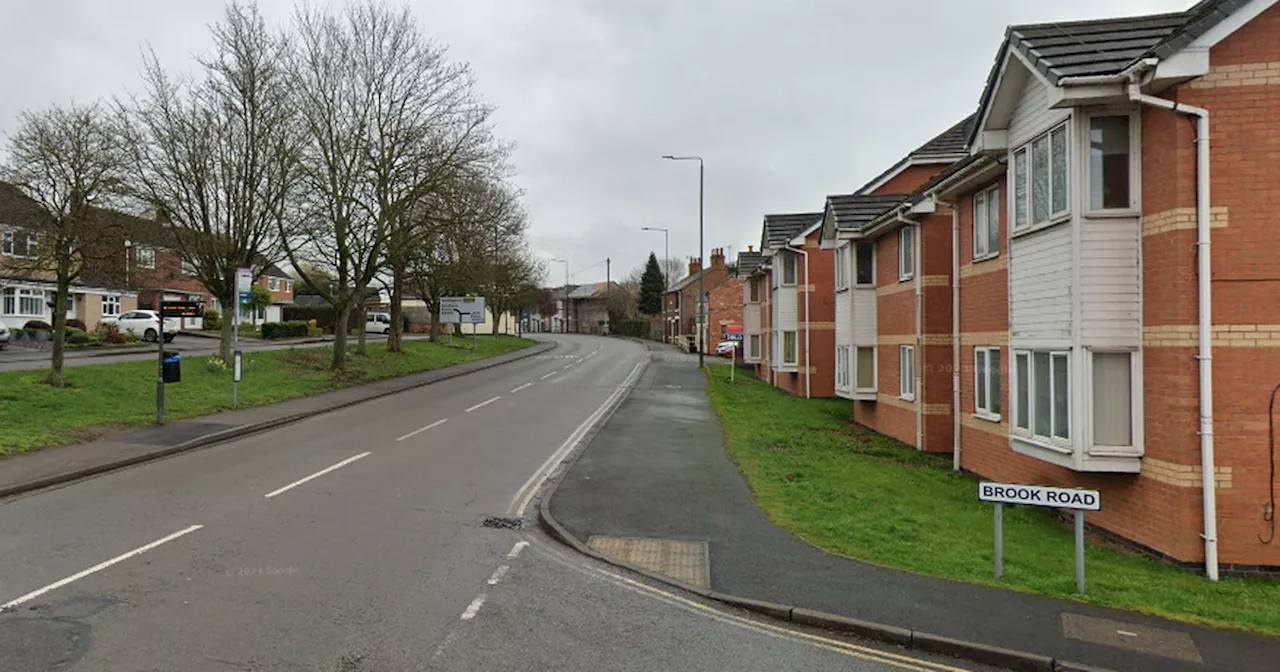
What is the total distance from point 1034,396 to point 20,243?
26.4m

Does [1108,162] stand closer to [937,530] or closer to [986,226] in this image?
[986,226]

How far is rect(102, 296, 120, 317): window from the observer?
4715 cm

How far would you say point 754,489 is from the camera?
11.9 m

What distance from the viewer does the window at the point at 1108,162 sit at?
9.53 m

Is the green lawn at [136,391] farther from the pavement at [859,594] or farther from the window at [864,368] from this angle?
the window at [864,368]

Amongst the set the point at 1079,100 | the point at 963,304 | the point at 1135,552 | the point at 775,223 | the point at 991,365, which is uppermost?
the point at 775,223

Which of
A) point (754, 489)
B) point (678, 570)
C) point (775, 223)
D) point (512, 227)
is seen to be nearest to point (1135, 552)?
point (754, 489)

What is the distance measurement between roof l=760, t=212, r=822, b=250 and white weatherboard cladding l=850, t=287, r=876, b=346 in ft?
31.8

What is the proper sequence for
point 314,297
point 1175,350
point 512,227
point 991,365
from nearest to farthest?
point 1175,350 < point 991,365 < point 512,227 < point 314,297

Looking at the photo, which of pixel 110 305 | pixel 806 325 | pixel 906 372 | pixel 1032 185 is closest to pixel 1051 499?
pixel 1032 185

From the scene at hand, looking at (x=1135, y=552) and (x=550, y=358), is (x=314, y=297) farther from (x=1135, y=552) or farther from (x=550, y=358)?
(x=1135, y=552)

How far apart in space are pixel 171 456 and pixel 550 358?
35.6 metres

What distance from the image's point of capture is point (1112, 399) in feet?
31.3

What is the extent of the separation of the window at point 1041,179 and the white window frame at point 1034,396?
1.88m
